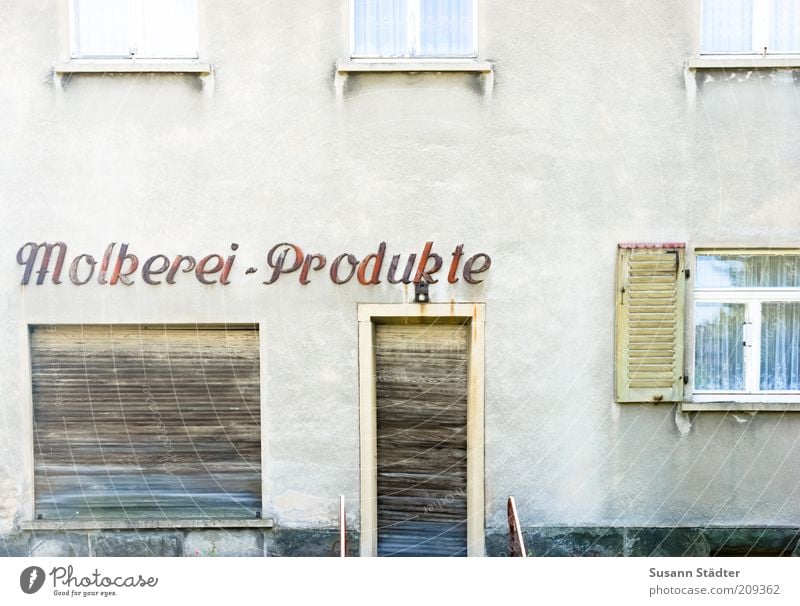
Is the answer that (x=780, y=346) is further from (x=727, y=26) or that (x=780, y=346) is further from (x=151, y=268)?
(x=151, y=268)

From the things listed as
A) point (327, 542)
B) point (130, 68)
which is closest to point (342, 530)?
point (327, 542)

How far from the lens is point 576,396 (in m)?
6.53

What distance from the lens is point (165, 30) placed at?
6.45m

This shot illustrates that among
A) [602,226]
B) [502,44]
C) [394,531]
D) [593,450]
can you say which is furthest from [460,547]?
[502,44]

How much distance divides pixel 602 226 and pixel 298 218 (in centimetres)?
250

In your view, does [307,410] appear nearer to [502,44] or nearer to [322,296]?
[322,296]

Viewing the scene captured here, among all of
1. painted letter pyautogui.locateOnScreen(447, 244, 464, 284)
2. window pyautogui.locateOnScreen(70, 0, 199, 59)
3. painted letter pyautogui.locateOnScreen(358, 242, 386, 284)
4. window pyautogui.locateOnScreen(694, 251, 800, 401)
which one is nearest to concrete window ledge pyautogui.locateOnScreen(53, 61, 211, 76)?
window pyautogui.locateOnScreen(70, 0, 199, 59)

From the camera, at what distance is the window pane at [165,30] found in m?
6.43

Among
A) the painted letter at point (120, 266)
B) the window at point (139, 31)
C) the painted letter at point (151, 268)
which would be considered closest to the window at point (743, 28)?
the window at point (139, 31)

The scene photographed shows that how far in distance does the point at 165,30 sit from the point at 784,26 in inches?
202

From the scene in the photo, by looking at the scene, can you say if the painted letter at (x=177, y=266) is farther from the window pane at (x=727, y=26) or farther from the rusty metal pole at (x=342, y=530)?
the window pane at (x=727, y=26)
